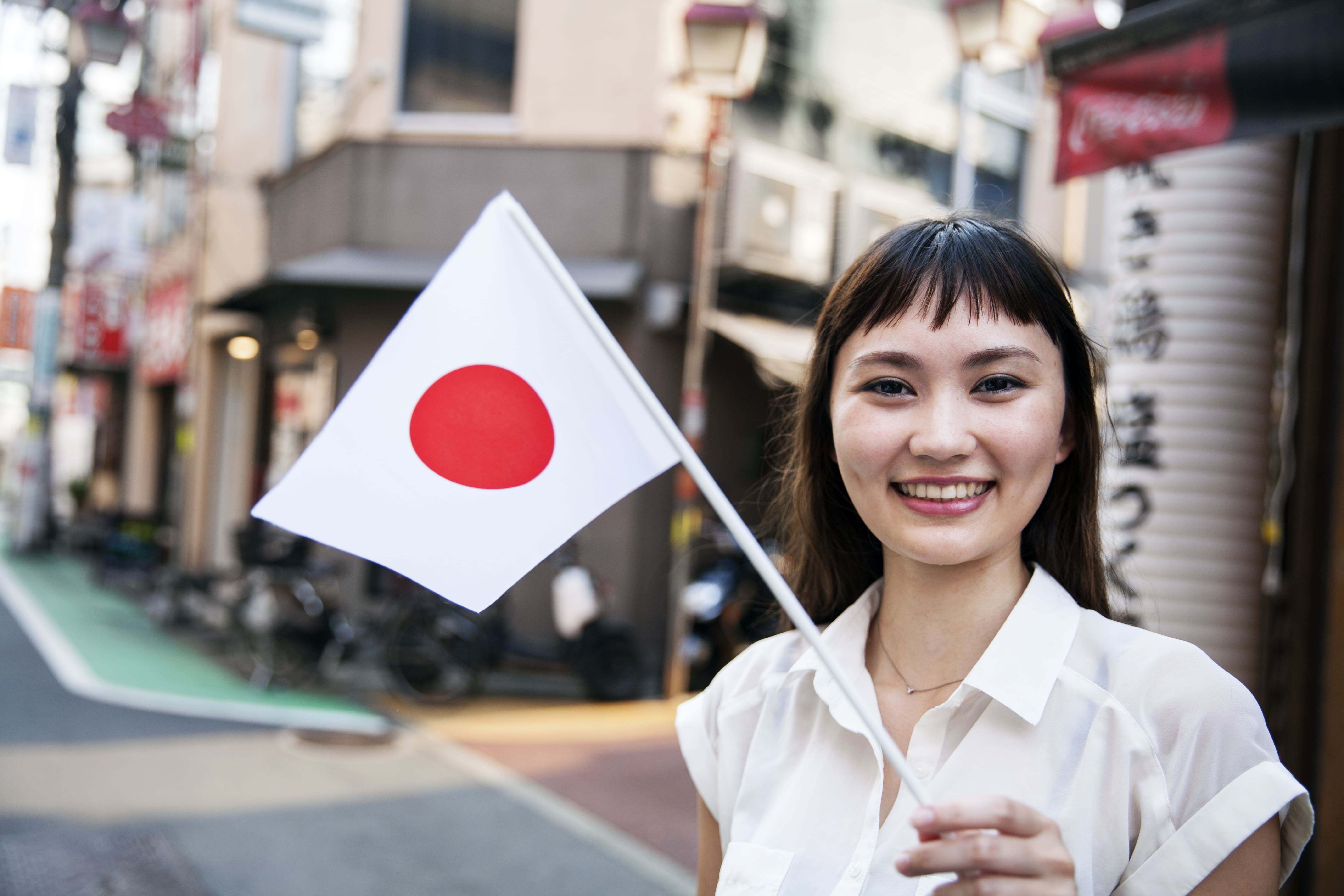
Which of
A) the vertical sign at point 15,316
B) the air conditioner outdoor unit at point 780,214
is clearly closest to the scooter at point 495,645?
the air conditioner outdoor unit at point 780,214

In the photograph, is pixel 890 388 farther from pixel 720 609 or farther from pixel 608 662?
pixel 720 609

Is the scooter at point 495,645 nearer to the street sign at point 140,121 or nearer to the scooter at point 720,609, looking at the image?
the scooter at point 720,609

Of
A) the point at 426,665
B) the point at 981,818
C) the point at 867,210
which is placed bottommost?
the point at 426,665

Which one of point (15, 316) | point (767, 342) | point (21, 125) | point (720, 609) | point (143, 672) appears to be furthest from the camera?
point (15, 316)

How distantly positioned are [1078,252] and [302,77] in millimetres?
9527

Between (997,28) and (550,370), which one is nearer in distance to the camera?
(550,370)

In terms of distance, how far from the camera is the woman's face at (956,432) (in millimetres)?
1416

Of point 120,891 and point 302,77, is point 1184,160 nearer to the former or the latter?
point 120,891

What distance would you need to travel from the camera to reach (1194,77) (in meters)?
2.73

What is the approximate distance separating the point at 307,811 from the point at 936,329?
200 inches

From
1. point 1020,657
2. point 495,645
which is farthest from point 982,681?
point 495,645

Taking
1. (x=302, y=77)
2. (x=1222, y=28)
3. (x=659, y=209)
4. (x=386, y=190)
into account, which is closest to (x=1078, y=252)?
(x=659, y=209)

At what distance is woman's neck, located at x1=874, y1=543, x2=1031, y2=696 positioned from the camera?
1.54 metres

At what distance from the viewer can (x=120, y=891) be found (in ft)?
14.5
